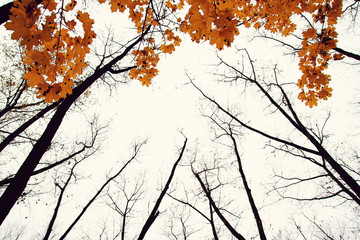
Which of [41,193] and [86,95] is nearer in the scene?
[41,193]

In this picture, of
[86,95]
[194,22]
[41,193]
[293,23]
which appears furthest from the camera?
[86,95]

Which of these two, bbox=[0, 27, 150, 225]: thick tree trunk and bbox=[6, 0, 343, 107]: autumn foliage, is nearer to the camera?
bbox=[6, 0, 343, 107]: autumn foliage

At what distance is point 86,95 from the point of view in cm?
731

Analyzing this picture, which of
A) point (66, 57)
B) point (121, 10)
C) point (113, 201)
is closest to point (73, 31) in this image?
point (66, 57)

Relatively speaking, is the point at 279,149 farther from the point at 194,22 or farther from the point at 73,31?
the point at 73,31

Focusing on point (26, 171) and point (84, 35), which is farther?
Answer: point (26, 171)

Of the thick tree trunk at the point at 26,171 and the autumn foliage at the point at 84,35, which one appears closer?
the autumn foliage at the point at 84,35

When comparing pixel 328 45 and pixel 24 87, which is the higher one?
pixel 24 87

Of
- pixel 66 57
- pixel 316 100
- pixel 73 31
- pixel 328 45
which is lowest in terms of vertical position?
pixel 66 57

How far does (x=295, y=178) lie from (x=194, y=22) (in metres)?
6.27

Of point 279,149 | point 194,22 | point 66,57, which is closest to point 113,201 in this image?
point 279,149

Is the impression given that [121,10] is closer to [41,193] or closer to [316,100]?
[316,100]

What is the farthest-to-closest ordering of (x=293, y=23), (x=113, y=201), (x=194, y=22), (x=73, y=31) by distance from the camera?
(x=113, y=201)
(x=293, y=23)
(x=73, y=31)
(x=194, y=22)

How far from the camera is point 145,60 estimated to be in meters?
3.11
